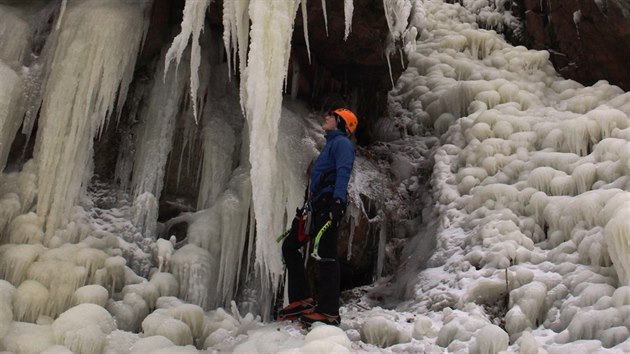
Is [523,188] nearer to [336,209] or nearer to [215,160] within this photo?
[336,209]

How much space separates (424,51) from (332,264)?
522 cm

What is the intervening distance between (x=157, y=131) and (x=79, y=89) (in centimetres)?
85

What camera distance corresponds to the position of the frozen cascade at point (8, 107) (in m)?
4.89

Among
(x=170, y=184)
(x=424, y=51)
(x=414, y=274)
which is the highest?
(x=424, y=51)

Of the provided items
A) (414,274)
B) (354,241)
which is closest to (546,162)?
(414,274)

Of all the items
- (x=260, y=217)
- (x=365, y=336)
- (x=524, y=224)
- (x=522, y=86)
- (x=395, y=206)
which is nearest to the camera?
(x=365, y=336)

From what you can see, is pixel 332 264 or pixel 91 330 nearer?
pixel 91 330

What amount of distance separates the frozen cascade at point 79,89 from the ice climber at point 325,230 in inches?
78.7

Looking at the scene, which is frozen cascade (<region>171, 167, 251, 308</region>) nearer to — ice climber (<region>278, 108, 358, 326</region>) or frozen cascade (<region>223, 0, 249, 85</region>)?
ice climber (<region>278, 108, 358, 326</region>)

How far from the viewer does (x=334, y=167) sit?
181 inches

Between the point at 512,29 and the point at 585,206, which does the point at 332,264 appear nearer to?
the point at 585,206

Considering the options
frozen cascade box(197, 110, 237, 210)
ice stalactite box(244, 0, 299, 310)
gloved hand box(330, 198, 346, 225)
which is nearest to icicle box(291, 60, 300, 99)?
frozen cascade box(197, 110, 237, 210)

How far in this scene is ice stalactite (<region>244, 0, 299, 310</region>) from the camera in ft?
15.5

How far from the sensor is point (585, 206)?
483cm
